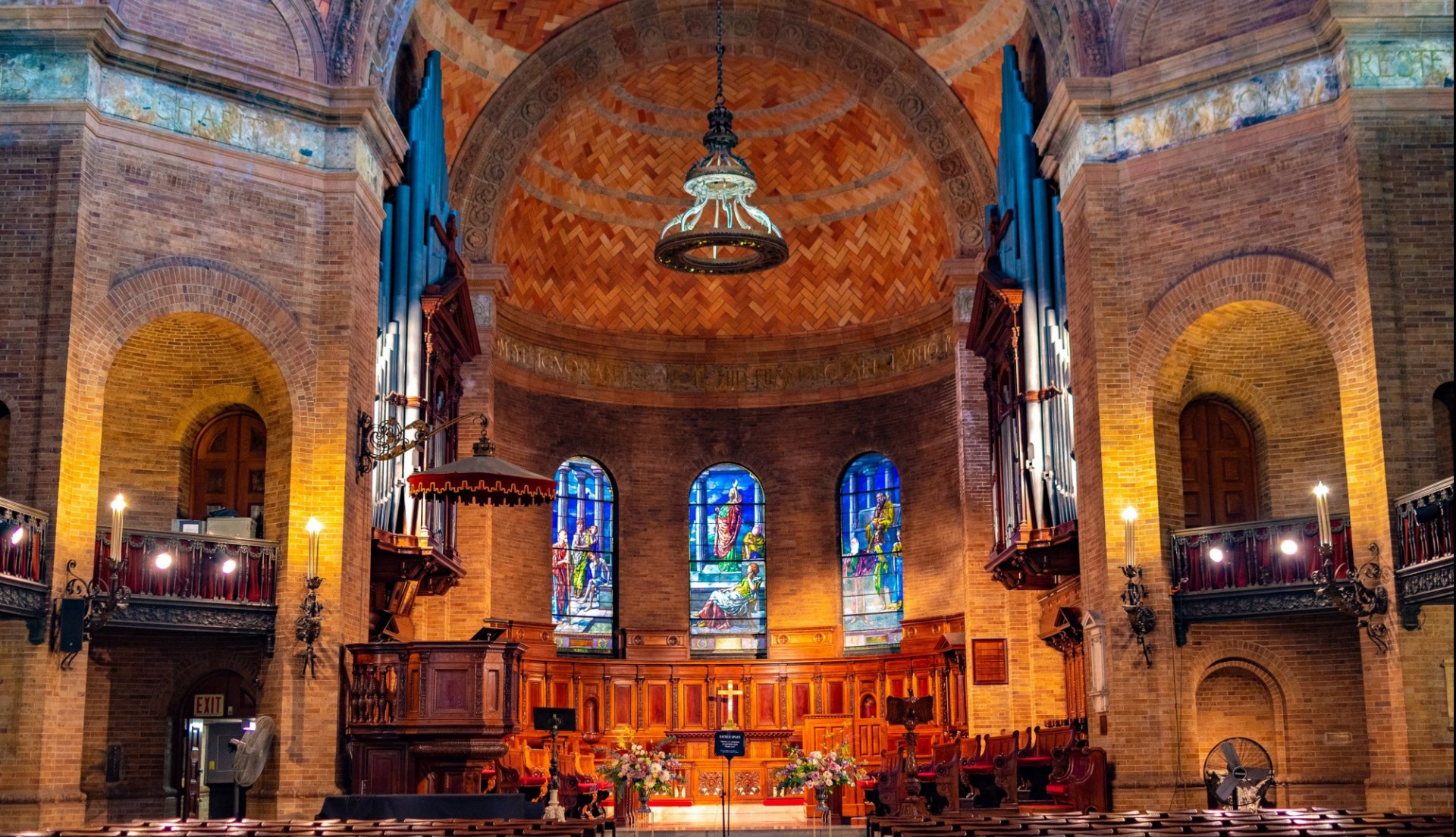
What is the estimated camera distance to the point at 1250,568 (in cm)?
1986

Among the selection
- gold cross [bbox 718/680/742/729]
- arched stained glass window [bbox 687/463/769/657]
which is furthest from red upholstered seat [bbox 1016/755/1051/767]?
arched stained glass window [bbox 687/463/769/657]

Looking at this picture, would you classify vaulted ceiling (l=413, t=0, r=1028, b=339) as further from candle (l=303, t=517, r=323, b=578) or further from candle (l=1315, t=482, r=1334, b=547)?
candle (l=1315, t=482, r=1334, b=547)

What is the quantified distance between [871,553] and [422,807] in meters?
16.2

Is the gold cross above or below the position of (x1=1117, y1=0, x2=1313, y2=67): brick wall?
below

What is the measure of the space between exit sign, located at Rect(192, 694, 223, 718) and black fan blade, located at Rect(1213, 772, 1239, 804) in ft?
43.4

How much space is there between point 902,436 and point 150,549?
17.3 metres

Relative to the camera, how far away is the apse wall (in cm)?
3178

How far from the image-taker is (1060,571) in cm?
2362

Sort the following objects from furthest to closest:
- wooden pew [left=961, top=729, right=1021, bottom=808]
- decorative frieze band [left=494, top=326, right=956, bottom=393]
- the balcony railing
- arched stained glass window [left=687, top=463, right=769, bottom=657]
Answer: arched stained glass window [left=687, top=463, right=769, bottom=657] → decorative frieze band [left=494, top=326, right=956, bottom=393] → wooden pew [left=961, top=729, right=1021, bottom=808] → the balcony railing

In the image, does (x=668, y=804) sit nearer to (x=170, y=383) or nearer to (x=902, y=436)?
(x=902, y=436)

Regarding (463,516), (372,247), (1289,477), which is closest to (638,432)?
(463,516)

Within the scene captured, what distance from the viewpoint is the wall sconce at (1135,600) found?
20.1 meters

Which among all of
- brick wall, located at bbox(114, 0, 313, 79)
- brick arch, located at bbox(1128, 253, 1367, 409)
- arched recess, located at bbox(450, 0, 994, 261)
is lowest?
brick arch, located at bbox(1128, 253, 1367, 409)

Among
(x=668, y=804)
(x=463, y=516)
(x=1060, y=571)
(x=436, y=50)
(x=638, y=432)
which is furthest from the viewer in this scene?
(x=638, y=432)
